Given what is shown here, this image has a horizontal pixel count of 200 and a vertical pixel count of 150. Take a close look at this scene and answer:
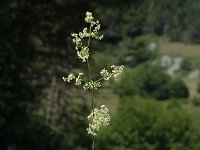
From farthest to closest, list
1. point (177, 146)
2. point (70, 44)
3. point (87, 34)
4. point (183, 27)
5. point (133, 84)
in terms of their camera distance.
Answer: point (183, 27) → point (133, 84) → point (177, 146) → point (70, 44) → point (87, 34)

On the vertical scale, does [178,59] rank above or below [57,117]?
above

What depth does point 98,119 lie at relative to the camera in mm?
2838

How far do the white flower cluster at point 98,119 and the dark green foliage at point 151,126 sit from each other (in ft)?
135

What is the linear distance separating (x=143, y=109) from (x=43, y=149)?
80.8ft

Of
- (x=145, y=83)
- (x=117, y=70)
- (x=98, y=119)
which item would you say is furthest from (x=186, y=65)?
(x=98, y=119)

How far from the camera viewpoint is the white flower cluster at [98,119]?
2.80 metres

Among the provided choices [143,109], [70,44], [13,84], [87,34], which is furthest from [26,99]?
[143,109]

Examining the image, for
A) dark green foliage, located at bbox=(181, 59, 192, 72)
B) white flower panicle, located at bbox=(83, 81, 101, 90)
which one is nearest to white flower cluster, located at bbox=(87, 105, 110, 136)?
white flower panicle, located at bbox=(83, 81, 101, 90)

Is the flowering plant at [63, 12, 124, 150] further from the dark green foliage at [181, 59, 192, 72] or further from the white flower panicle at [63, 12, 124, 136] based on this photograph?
the dark green foliage at [181, 59, 192, 72]

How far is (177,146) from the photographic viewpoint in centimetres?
4803

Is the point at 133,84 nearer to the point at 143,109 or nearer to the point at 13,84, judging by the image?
the point at 143,109

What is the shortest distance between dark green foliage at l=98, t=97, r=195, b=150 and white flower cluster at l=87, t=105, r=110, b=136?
4105 cm

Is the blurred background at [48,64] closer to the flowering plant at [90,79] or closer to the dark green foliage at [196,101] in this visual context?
the flowering plant at [90,79]

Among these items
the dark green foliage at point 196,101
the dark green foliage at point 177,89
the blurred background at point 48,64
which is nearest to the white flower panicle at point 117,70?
the blurred background at point 48,64
